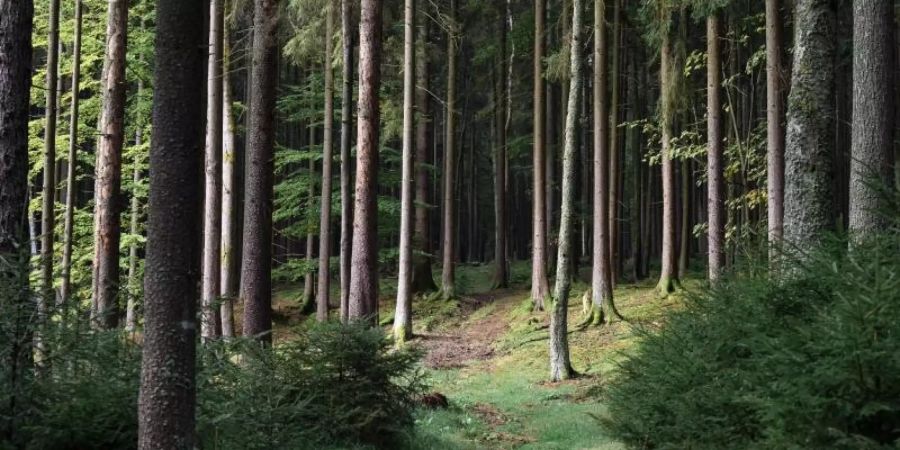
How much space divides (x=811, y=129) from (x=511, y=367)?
9.81 m

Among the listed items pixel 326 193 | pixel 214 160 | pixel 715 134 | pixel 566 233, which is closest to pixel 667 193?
pixel 715 134

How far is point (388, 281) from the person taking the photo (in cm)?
3091

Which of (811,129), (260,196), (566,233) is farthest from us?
(566,233)

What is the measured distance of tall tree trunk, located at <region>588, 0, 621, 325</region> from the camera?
57.5ft

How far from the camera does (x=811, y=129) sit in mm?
8297

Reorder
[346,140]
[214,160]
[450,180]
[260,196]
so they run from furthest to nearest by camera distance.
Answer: [450,180] → [346,140] → [214,160] → [260,196]

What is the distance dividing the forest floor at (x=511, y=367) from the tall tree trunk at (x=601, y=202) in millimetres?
600

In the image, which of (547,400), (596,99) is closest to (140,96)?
(596,99)

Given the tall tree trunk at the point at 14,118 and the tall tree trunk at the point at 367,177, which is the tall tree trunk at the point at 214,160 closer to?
the tall tree trunk at the point at 367,177

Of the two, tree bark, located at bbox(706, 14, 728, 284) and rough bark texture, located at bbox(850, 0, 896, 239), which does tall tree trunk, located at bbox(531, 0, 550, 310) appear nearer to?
tree bark, located at bbox(706, 14, 728, 284)

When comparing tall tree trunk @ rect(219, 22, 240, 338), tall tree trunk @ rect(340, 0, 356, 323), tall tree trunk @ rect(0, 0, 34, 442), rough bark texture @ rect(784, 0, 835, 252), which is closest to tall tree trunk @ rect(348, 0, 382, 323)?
tall tree trunk @ rect(340, 0, 356, 323)

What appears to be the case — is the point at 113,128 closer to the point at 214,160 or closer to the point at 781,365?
the point at 214,160

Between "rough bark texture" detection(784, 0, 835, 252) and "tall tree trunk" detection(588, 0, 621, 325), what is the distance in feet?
29.6

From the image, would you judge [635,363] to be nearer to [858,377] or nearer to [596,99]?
[858,377]
